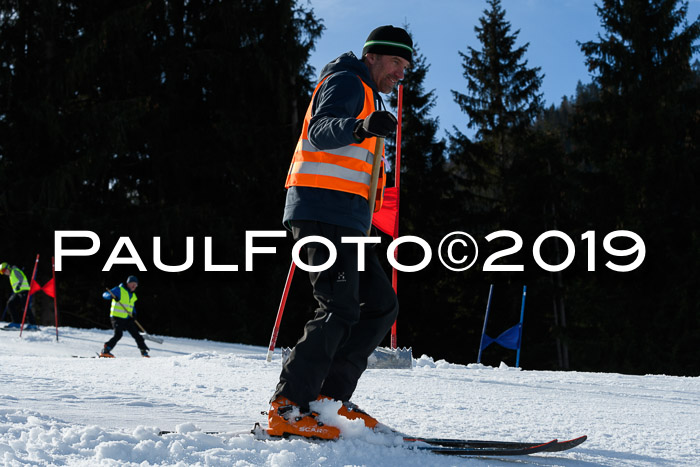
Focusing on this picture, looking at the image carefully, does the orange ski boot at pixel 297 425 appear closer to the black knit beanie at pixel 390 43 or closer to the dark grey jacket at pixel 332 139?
the dark grey jacket at pixel 332 139

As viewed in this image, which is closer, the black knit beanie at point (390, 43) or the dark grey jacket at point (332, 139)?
the dark grey jacket at point (332, 139)

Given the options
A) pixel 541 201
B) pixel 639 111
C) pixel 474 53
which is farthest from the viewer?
pixel 474 53

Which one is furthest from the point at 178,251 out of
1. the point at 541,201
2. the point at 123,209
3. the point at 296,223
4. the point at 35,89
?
the point at 296,223

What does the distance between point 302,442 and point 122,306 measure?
8.34 meters

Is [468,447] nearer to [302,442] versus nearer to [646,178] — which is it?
[302,442]

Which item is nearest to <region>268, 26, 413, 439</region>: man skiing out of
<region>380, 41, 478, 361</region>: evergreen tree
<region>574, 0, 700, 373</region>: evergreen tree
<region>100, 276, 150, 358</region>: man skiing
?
<region>100, 276, 150, 358</region>: man skiing

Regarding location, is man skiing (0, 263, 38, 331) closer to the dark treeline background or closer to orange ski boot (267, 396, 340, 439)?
the dark treeline background

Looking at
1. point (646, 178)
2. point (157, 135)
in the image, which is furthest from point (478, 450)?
point (646, 178)

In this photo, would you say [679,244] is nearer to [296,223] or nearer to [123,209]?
[123,209]

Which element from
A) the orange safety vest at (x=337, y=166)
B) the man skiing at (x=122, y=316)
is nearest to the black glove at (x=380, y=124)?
the orange safety vest at (x=337, y=166)

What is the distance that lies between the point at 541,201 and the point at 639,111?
15.9 feet

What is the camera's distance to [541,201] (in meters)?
23.8

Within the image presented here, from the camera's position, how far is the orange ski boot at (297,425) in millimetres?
2453

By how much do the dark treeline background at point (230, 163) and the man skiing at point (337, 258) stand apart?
1497 centimetres
